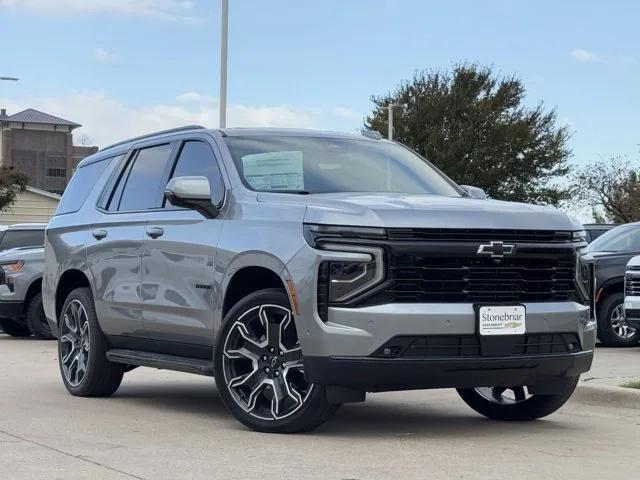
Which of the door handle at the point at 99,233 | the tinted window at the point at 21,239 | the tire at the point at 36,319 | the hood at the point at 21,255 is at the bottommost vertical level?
the tire at the point at 36,319

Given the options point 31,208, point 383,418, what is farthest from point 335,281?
point 31,208

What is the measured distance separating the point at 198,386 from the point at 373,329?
4209 mm

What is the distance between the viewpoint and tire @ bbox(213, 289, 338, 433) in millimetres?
7414

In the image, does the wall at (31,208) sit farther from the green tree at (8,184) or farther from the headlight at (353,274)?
the headlight at (353,274)

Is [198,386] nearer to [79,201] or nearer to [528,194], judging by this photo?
[79,201]

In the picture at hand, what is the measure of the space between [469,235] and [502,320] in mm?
527

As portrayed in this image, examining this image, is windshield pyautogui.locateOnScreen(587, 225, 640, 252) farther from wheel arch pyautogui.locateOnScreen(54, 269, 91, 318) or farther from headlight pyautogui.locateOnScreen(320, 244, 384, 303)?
headlight pyautogui.locateOnScreen(320, 244, 384, 303)

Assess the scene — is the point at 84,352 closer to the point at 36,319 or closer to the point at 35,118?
the point at 36,319

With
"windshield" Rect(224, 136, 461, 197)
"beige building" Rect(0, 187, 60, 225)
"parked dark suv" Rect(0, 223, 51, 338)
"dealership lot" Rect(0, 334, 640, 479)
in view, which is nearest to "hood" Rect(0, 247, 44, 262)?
"parked dark suv" Rect(0, 223, 51, 338)

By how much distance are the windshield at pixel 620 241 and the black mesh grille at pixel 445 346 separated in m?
10.3

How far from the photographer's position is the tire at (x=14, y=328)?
1936 cm

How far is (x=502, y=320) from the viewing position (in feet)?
24.0

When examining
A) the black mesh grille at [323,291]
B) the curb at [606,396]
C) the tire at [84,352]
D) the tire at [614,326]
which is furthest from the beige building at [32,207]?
the black mesh grille at [323,291]

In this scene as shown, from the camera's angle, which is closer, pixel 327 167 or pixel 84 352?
pixel 327 167
